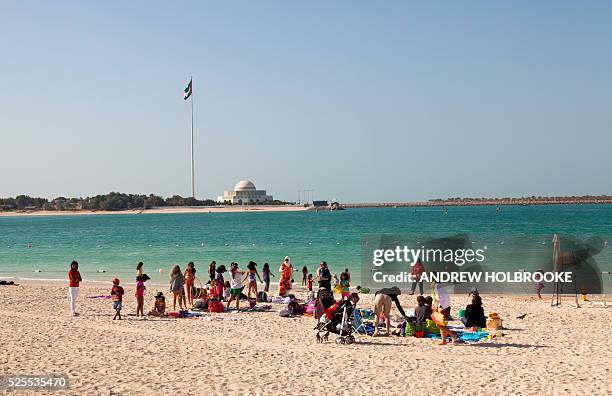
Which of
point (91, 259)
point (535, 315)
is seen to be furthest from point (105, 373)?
point (91, 259)

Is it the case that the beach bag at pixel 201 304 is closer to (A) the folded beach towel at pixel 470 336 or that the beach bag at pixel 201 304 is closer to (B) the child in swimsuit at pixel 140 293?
(B) the child in swimsuit at pixel 140 293

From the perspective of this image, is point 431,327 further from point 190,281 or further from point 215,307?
point 190,281

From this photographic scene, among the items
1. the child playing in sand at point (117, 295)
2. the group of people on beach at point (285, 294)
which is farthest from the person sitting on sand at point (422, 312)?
the child playing in sand at point (117, 295)

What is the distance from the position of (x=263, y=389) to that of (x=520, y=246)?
35698 millimetres

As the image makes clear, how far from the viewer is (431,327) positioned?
42.2 ft

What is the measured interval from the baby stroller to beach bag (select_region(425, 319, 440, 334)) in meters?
1.66

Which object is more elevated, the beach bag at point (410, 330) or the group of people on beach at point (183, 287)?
the group of people on beach at point (183, 287)

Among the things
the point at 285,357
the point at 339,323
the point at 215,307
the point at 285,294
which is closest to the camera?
the point at 285,357

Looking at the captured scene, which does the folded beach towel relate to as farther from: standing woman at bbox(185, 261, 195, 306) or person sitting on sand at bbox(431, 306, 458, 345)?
standing woman at bbox(185, 261, 195, 306)

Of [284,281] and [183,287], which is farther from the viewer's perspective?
[284,281]

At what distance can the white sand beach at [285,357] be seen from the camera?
8883 millimetres

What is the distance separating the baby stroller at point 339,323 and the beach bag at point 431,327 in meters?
1.66

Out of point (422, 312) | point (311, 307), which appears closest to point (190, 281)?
point (311, 307)

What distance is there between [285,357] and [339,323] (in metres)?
1.95
